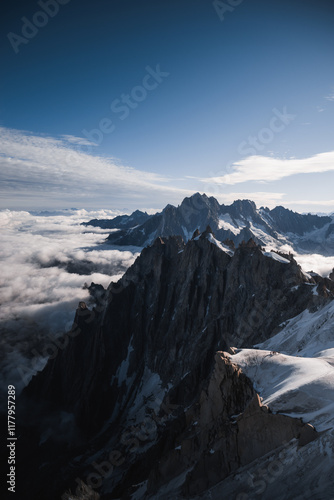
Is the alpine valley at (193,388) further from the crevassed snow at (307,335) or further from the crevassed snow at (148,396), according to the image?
the crevassed snow at (148,396)

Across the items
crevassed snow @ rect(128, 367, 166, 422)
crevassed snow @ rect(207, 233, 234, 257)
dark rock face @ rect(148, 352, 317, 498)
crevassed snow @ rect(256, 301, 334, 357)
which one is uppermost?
crevassed snow @ rect(207, 233, 234, 257)

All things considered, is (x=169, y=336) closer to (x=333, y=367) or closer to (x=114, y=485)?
(x=114, y=485)

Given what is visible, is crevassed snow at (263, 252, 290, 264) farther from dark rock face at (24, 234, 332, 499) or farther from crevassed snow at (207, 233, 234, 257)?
crevassed snow at (207, 233, 234, 257)

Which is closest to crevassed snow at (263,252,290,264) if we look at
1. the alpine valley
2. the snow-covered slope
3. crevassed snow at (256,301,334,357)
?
the alpine valley

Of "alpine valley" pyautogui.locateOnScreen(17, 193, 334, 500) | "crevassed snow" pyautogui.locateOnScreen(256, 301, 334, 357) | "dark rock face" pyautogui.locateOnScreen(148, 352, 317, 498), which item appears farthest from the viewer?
"crevassed snow" pyautogui.locateOnScreen(256, 301, 334, 357)

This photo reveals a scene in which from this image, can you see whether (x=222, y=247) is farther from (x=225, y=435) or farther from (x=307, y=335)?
(x=225, y=435)

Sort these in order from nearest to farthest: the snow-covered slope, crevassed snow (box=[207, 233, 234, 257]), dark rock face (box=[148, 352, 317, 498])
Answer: the snow-covered slope, dark rock face (box=[148, 352, 317, 498]), crevassed snow (box=[207, 233, 234, 257])

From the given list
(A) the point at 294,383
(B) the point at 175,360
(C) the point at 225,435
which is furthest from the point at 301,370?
(B) the point at 175,360

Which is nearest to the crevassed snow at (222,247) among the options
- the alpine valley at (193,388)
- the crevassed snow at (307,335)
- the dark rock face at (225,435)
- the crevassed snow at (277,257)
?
the alpine valley at (193,388)
